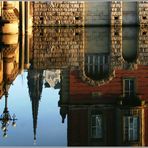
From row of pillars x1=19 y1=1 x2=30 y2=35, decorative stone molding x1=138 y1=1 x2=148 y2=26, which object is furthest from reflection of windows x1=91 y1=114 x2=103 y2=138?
decorative stone molding x1=138 y1=1 x2=148 y2=26

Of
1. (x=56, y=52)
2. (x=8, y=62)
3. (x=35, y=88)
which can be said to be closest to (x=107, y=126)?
(x=35, y=88)

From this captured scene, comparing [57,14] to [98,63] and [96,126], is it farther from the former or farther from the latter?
[96,126]

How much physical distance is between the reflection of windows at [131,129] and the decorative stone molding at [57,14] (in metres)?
17.9

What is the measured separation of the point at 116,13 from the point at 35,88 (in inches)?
658

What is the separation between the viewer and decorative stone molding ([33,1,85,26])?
26.0 m

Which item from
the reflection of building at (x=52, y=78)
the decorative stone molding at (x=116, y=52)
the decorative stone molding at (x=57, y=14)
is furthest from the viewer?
the decorative stone molding at (x=57, y=14)

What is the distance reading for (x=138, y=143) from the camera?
6809mm

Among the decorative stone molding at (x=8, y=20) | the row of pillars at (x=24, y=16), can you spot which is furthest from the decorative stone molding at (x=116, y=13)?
the decorative stone molding at (x=8, y=20)

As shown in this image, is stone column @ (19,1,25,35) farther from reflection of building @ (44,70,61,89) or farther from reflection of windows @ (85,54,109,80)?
reflection of building @ (44,70,61,89)

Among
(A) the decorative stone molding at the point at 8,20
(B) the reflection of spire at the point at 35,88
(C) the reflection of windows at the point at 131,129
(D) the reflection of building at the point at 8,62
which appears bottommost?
(C) the reflection of windows at the point at 131,129

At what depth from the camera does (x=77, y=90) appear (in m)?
11.5

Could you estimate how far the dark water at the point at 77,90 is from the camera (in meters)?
7.06

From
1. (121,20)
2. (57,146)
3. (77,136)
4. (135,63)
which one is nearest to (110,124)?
A: (77,136)

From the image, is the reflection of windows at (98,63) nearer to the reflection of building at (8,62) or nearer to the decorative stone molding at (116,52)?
the decorative stone molding at (116,52)
